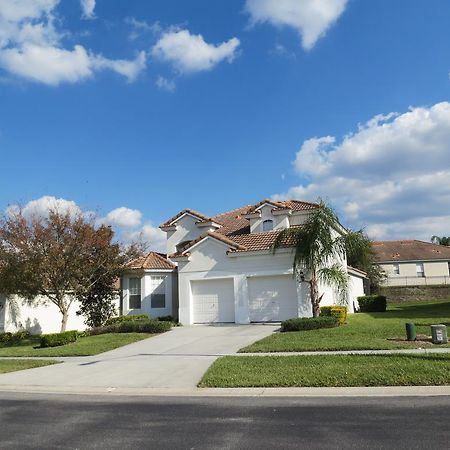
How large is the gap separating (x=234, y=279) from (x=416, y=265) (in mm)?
36516

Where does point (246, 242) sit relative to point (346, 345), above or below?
above

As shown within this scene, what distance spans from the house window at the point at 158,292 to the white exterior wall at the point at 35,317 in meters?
2.82

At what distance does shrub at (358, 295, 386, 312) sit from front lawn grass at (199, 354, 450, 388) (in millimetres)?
21050

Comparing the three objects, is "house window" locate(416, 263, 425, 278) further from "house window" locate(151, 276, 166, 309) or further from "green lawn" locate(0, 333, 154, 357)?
"green lawn" locate(0, 333, 154, 357)

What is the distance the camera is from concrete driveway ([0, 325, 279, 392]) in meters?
11.4

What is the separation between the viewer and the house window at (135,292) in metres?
27.1

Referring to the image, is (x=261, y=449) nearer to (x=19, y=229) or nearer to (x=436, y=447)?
(x=436, y=447)

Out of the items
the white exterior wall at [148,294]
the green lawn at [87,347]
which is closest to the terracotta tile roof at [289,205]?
the white exterior wall at [148,294]

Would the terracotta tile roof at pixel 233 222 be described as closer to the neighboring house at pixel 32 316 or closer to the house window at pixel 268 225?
the house window at pixel 268 225

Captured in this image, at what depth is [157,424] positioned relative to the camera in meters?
7.52

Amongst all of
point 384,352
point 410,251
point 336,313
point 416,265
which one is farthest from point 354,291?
point 410,251

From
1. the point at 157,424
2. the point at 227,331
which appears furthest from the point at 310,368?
the point at 227,331

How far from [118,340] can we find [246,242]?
8.60 metres

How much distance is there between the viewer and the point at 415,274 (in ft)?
173
